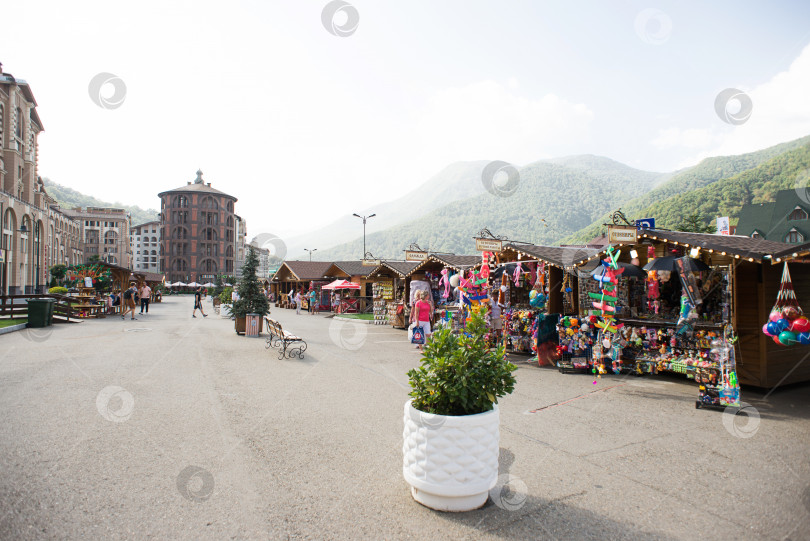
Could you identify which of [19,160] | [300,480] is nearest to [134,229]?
[19,160]

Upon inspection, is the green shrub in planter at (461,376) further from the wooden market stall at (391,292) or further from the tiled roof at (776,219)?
the tiled roof at (776,219)

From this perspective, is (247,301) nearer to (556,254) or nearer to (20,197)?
(556,254)

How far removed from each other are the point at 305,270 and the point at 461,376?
36.1 meters

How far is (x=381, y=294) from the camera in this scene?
2630cm

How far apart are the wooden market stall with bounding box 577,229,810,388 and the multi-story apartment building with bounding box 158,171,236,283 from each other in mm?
91109

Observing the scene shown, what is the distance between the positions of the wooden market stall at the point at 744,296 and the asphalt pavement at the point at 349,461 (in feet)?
1.81

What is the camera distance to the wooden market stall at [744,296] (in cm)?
839

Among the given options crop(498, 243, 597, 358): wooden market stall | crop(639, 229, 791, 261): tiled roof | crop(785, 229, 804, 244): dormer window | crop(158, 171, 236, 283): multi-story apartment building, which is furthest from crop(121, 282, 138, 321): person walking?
crop(158, 171, 236, 283): multi-story apartment building

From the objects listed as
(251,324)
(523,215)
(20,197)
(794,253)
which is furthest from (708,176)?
(20,197)

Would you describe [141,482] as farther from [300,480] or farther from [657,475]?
[657,475]

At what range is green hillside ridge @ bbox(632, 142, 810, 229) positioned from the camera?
220 ft

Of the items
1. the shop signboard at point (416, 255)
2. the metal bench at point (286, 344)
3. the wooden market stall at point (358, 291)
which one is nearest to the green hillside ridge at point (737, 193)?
the wooden market stall at point (358, 291)

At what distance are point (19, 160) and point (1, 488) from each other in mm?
59600

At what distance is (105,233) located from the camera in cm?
10912
